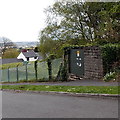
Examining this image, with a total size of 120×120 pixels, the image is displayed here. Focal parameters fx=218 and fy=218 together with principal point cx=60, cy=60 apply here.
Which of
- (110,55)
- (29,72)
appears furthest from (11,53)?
(110,55)

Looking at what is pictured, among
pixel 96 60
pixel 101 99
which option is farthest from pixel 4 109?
pixel 96 60

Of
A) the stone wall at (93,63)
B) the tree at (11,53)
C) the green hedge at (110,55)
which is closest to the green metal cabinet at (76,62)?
the stone wall at (93,63)

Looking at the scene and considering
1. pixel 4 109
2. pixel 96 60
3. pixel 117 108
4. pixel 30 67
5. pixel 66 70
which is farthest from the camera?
pixel 30 67

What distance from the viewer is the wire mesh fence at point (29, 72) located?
1695 centimetres

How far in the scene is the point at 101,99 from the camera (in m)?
7.48

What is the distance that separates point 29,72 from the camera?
1895 cm

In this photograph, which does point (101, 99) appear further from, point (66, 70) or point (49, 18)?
point (49, 18)

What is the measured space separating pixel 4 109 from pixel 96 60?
7798mm

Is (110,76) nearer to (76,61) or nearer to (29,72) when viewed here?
(76,61)

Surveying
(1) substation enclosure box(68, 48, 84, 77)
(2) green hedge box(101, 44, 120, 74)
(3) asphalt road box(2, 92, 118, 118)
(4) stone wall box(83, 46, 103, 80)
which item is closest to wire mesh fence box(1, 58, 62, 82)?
(1) substation enclosure box(68, 48, 84, 77)

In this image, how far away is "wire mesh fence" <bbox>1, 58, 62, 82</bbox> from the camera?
17.0m

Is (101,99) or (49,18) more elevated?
(49,18)

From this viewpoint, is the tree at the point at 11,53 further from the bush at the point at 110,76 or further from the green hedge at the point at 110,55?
the bush at the point at 110,76

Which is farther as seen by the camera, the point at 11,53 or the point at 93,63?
the point at 11,53
